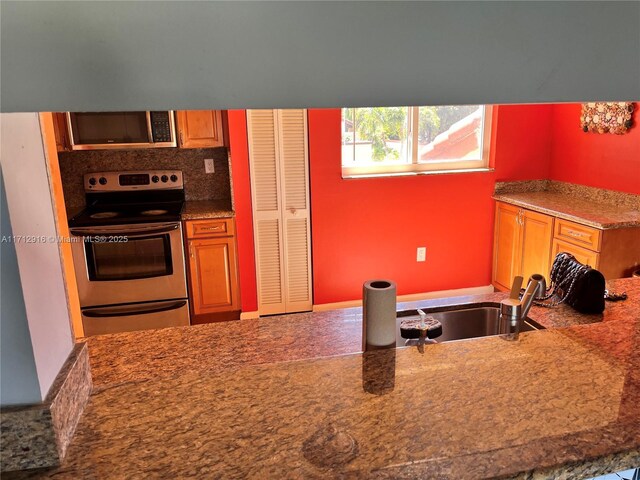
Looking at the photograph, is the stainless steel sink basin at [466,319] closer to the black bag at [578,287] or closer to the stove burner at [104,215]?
the black bag at [578,287]

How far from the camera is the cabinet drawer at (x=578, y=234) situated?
3075 millimetres

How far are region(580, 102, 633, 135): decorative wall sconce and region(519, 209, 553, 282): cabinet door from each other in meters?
0.80

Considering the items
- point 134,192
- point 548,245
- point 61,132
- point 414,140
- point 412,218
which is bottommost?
point 548,245

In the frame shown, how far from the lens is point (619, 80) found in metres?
0.87

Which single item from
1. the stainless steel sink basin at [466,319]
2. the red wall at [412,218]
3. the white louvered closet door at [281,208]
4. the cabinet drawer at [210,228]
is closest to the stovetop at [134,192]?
the cabinet drawer at [210,228]

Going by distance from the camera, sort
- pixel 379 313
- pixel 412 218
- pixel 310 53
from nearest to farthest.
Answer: pixel 310 53 < pixel 379 313 < pixel 412 218

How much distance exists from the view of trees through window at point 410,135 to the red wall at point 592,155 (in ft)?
2.12

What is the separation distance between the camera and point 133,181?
3.93 m

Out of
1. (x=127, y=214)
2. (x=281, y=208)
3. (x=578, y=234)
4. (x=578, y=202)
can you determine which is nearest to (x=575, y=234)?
(x=578, y=234)

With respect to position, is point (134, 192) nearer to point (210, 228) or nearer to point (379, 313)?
point (210, 228)

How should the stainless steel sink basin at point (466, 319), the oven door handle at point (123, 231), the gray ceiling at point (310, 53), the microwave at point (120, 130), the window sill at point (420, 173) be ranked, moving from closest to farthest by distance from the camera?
the gray ceiling at point (310, 53) < the stainless steel sink basin at point (466, 319) < the oven door handle at point (123, 231) < the microwave at point (120, 130) < the window sill at point (420, 173)

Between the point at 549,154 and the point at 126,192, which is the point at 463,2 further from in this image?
the point at 549,154

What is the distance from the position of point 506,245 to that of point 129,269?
2989mm

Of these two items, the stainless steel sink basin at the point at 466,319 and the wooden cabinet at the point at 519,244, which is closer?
the stainless steel sink basin at the point at 466,319
